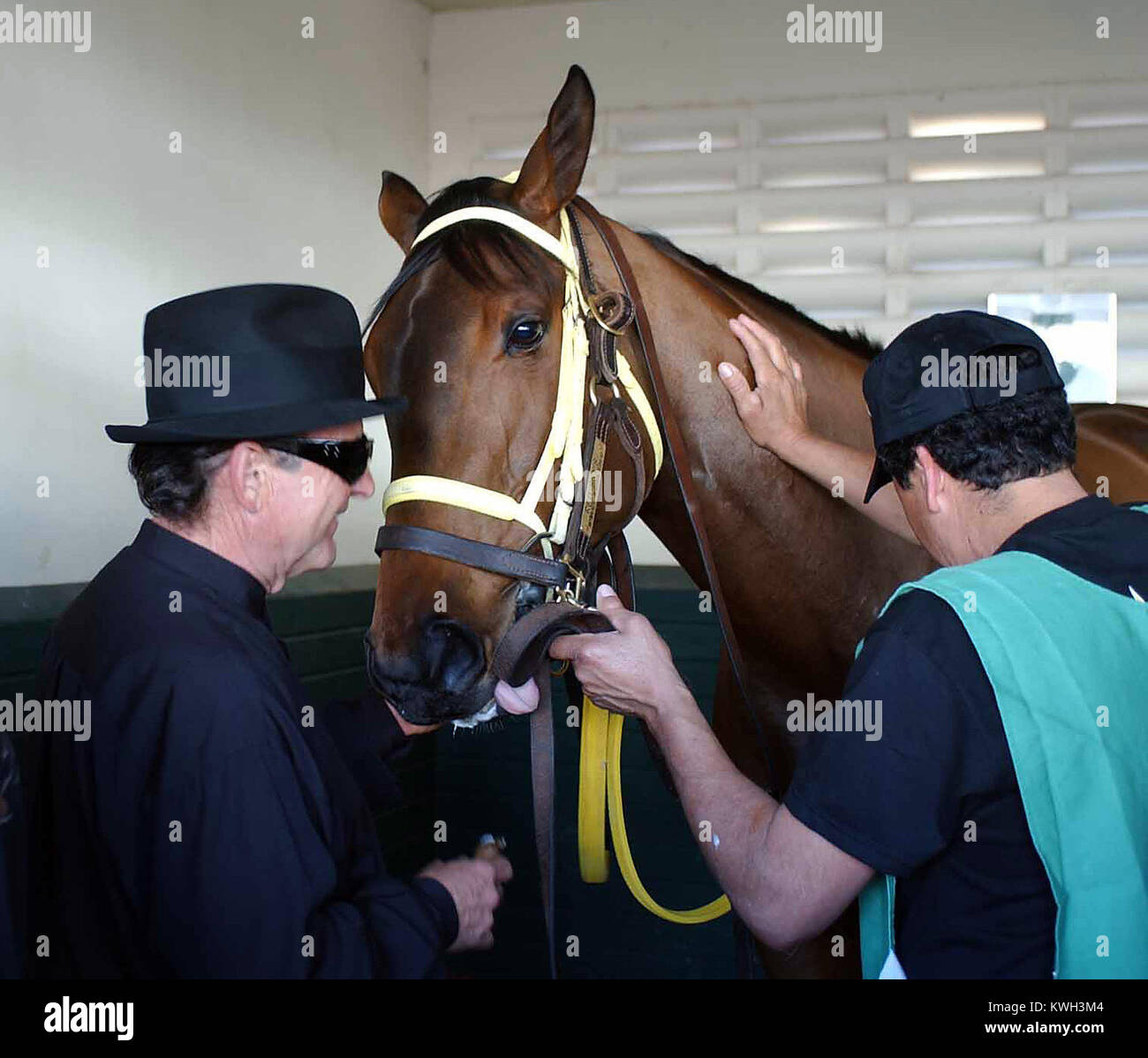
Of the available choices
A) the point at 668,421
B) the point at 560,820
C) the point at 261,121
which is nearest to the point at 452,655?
the point at 668,421

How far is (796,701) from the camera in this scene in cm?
253

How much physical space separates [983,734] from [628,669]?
2.05 ft

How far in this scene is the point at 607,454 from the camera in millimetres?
2158

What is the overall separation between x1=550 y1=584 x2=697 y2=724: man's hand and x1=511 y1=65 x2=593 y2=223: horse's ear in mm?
784

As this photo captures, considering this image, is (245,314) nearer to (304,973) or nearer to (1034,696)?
(304,973)

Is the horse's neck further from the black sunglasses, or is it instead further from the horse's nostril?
the black sunglasses

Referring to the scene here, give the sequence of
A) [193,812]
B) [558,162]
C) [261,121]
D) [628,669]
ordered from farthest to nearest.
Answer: [261,121], [558,162], [628,669], [193,812]

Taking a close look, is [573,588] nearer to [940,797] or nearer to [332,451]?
[332,451]

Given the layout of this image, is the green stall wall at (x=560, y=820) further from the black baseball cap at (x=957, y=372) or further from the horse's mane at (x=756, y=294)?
the black baseball cap at (x=957, y=372)

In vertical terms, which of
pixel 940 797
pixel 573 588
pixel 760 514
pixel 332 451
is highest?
pixel 332 451

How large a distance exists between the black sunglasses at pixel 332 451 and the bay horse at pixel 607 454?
27 centimetres

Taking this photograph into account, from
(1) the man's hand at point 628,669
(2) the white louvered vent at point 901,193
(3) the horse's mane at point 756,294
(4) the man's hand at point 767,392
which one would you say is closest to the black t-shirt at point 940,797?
(1) the man's hand at point 628,669
